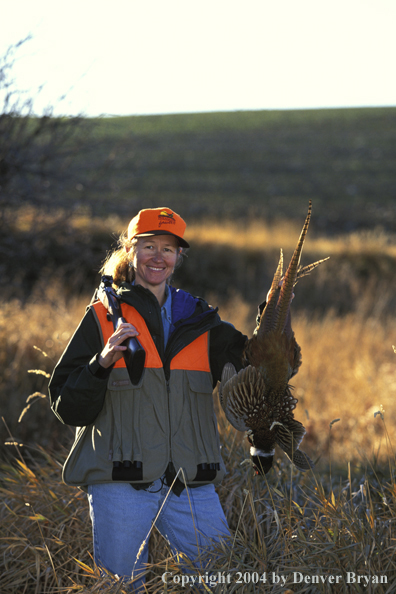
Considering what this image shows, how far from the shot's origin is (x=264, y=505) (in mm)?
3160

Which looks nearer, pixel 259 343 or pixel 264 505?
pixel 259 343

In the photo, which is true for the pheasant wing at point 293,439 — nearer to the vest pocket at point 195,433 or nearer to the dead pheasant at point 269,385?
the dead pheasant at point 269,385

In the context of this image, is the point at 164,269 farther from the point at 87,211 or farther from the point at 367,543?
the point at 87,211

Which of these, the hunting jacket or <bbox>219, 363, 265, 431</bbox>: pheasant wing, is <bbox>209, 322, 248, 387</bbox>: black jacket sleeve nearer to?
the hunting jacket

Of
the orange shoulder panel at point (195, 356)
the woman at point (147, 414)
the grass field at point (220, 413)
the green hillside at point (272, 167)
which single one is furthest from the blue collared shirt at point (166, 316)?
the green hillside at point (272, 167)

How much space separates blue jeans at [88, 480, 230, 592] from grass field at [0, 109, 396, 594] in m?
0.10

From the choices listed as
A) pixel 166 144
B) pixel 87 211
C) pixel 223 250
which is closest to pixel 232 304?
pixel 223 250

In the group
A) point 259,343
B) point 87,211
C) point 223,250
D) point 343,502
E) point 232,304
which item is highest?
point 223,250

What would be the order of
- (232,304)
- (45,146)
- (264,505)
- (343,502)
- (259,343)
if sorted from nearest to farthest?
1. (259,343)
2. (343,502)
3. (264,505)
4. (45,146)
5. (232,304)

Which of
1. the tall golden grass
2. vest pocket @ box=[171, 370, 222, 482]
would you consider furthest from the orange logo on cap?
the tall golden grass

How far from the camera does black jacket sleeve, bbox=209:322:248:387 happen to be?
9.36 feet

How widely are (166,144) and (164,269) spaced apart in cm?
4867

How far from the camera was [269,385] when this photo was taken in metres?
2.46

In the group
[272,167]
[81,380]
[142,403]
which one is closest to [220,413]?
[142,403]
